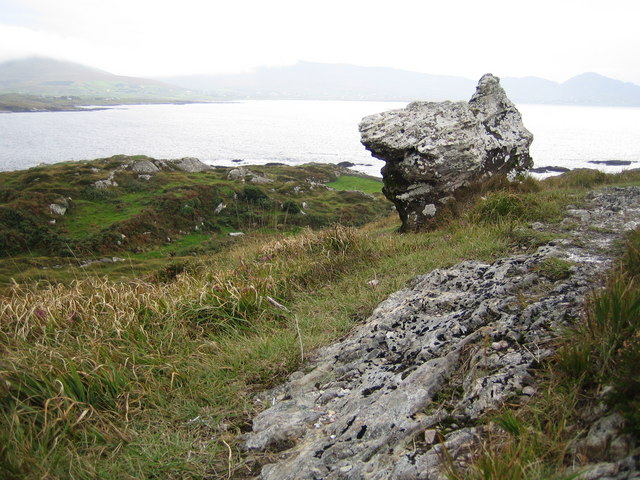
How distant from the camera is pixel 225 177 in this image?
2323 inches

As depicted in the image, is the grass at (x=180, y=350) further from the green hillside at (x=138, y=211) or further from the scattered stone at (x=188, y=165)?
the scattered stone at (x=188, y=165)

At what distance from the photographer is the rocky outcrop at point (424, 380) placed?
2822 mm

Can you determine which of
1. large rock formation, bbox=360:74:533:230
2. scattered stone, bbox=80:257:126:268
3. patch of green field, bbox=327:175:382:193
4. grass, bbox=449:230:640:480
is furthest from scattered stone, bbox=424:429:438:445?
patch of green field, bbox=327:175:382:193

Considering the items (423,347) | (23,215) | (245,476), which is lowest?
(23,215)

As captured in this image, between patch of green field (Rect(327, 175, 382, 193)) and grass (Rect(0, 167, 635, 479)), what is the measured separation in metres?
54.9

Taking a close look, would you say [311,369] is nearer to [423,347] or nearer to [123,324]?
[423,347]

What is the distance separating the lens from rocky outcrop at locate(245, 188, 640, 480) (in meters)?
2.82

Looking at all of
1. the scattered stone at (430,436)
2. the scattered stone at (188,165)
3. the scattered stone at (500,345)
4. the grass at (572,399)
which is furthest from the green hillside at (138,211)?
the grass at (572,399)

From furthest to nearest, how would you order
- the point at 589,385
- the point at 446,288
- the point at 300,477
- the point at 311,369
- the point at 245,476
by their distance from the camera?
the point at 446,288 → the point at 311,369 → the point at 245,476 → the point at 300,477 → the point at 589,385

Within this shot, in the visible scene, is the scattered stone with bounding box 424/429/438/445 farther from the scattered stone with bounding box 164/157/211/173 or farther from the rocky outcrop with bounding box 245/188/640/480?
the scattered stone with bounding box 164/157/211/173

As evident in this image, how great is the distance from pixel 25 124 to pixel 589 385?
176356 mm

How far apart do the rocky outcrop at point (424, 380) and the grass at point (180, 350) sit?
14.3 inches

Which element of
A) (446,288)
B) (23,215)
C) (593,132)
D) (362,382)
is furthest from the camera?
(593,132)

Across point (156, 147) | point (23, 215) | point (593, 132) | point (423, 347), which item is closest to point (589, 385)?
point (423, 347)
